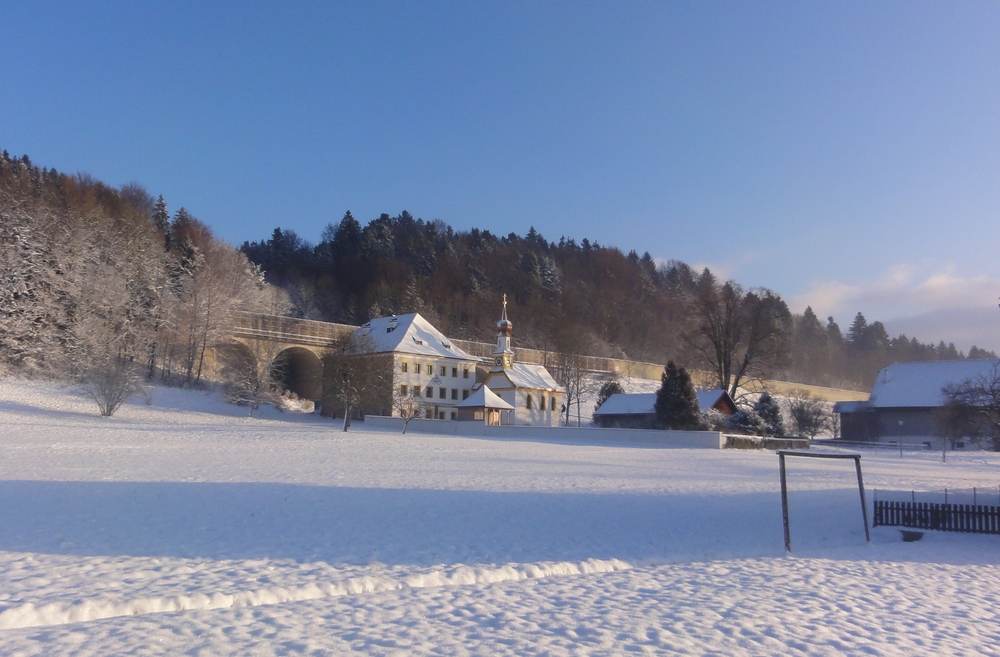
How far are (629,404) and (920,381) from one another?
30138mm

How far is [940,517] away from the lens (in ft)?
57.4

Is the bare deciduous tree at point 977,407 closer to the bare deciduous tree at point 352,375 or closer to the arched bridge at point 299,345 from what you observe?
the arched bridge at point 299,345

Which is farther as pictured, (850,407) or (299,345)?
(850,407)

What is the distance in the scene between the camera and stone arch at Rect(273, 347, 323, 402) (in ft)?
224

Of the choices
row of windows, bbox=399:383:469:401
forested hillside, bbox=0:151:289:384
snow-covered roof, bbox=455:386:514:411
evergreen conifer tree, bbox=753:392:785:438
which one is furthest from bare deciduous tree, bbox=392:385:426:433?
evergreen conifer tree, bbox=753:392:785:438

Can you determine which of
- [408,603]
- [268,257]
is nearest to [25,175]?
[268,257]

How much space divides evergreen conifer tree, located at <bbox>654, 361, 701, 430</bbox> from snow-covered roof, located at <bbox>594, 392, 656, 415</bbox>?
4.37m

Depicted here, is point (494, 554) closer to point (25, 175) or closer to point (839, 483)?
point (839, 483)

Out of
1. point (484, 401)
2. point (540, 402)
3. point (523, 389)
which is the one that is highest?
point (523, 389)

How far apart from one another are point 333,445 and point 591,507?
731 inches

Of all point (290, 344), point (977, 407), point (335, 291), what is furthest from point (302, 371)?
point (977, 407)

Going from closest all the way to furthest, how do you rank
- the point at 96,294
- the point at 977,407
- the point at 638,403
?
1. the point at 977,407
2. the point at 96,294
3. the point at 638,403

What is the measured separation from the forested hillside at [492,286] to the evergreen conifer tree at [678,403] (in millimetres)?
20534

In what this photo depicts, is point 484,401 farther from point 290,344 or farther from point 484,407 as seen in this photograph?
point 290,344
